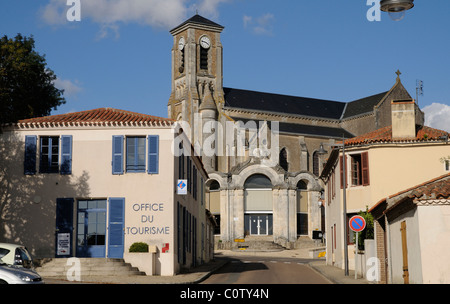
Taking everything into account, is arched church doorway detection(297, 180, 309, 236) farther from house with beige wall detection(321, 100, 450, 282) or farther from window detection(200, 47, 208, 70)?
house with beige wall detection(321, 100, 450, 282)

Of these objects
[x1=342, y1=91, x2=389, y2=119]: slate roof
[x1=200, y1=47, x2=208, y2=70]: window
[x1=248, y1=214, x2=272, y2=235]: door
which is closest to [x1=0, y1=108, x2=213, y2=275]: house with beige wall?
[x1=248, y1=214, x2=272, y2=235]: door

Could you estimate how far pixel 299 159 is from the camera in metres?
87.6

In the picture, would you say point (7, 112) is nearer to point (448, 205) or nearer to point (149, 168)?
point (149, 168)

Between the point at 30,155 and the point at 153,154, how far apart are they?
17.5 feet

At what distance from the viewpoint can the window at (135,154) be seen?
2811 centimetres

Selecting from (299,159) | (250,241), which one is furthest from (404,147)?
(299,159)

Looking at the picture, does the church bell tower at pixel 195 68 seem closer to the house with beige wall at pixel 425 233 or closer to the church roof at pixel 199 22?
the church roof at pixel 199 22

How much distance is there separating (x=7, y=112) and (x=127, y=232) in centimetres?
825

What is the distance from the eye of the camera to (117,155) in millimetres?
28156

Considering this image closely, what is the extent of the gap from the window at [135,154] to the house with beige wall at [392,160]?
899 cm

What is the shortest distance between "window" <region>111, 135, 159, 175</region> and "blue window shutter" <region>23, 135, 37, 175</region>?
3423 mm

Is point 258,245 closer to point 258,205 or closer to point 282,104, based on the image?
point 258,205

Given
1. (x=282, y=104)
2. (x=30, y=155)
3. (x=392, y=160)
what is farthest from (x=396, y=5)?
(x=282, y=104)

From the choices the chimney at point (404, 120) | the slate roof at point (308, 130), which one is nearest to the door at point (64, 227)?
the chimney at point (404, 120)
